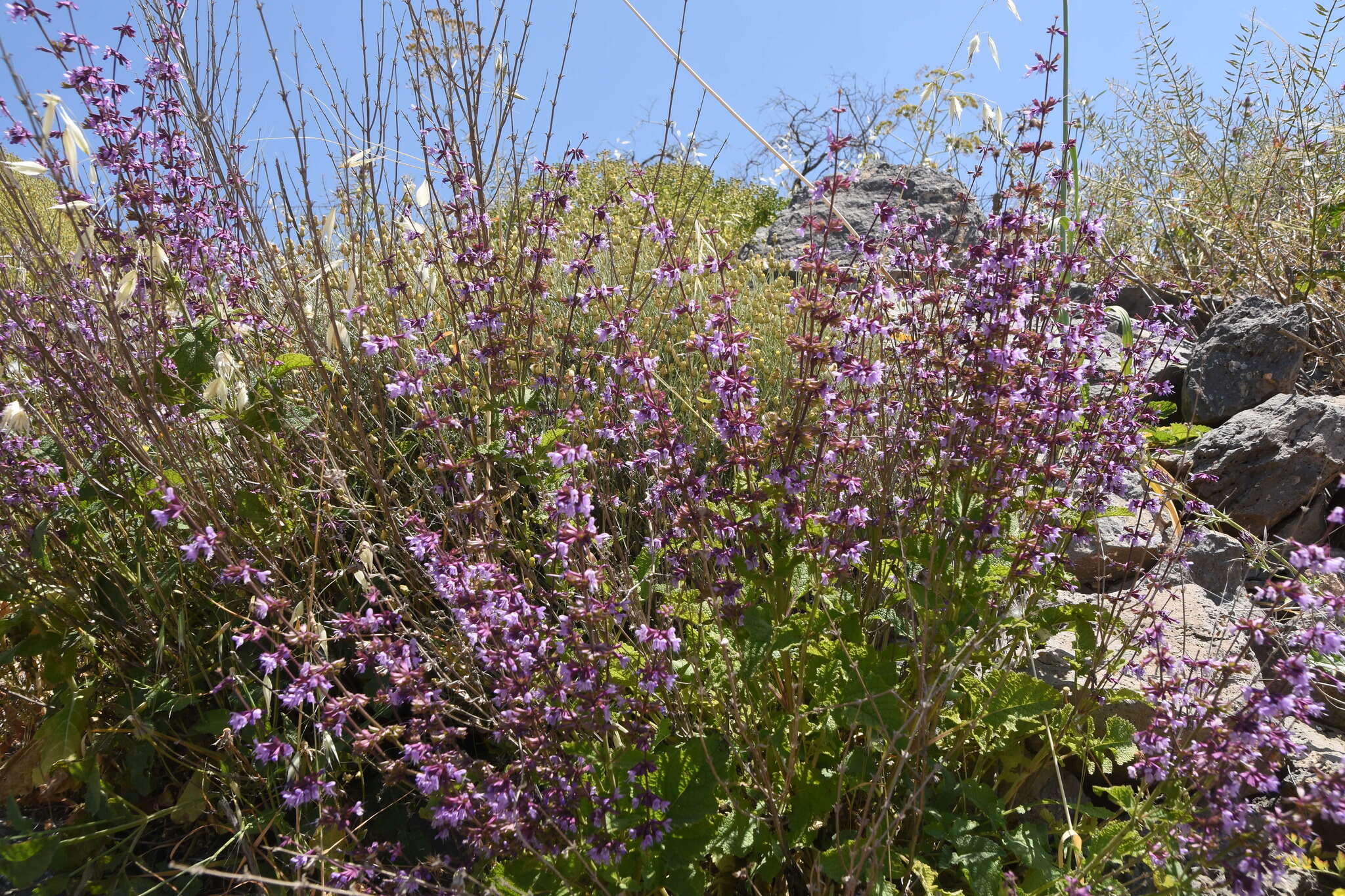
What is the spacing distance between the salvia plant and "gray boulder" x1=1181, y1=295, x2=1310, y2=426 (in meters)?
1.28

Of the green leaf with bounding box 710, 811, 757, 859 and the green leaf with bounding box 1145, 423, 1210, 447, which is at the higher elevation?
the green leaf with bounding box 1145, 423, 1210, 447

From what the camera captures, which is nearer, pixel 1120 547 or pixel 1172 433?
pixel 1172 433

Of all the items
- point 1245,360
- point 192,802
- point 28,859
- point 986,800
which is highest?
point 1245,360

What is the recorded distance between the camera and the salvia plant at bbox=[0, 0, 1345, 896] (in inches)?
79.2

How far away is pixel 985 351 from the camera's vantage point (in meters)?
2.31

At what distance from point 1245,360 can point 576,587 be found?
3888 millimetres

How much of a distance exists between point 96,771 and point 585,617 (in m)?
1.87

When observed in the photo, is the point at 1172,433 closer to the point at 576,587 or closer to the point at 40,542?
the point at 576,587

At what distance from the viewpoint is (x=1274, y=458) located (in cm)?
380

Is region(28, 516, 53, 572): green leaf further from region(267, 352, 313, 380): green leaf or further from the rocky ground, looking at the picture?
the rocky ground

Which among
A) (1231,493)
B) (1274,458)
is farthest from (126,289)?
(1274,458)

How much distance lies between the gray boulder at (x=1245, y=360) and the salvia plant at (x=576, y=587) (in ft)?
4.21

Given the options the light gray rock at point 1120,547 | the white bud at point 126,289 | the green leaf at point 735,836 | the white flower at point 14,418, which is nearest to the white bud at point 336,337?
the white bud at point 126,289

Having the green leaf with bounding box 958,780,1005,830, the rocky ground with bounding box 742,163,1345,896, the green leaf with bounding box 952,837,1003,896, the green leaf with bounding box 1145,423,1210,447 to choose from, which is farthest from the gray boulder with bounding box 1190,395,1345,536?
the green leaf with bounding box 952,837,1003,896
